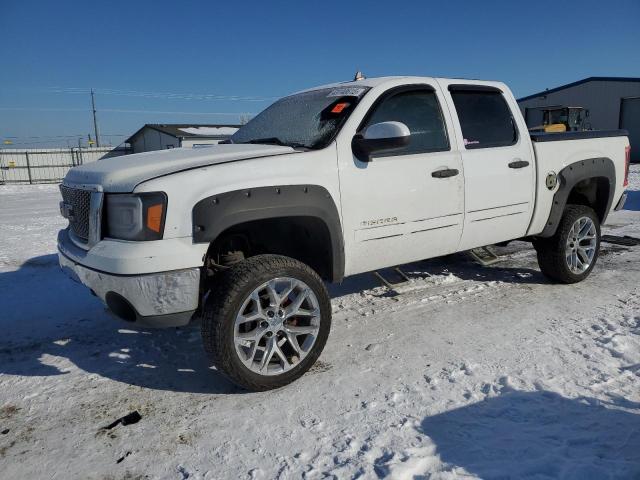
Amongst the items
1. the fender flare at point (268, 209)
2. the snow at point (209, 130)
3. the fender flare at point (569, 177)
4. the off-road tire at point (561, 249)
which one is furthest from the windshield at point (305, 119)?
the snow at point (209, 130)

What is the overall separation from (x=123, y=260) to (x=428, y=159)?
2.25 metres

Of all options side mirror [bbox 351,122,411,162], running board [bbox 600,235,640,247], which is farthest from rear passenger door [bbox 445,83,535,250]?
running board [bbox 600,235,640,247]

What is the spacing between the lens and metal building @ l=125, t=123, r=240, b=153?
97.6 ft

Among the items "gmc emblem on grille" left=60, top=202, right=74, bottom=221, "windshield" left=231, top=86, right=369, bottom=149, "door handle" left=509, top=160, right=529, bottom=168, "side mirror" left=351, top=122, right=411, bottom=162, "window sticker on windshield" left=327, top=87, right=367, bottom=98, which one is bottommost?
"gmc emblem on grille" left=60, top=202, right=74, bottom=221

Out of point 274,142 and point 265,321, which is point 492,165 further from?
point 265,321

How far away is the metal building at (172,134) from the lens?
1171 inches

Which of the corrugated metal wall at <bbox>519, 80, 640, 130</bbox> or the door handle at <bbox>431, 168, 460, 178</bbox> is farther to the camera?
the corrugated metal wall at <bbox>519, 80, 640, 130</bbox>

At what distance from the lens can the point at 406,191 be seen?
135 inches

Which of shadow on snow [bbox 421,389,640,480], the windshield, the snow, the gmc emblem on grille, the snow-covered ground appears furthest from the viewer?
the snow

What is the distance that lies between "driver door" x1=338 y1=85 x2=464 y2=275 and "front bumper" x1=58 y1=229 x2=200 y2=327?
112 cm

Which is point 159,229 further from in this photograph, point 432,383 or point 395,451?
point 432,383

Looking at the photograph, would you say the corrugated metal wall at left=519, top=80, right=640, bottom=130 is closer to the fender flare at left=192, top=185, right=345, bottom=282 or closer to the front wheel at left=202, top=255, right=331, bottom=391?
the fender flare at left=192, top=185, right=345, bottom=282

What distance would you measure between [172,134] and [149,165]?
97.1ft

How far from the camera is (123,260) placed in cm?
257
